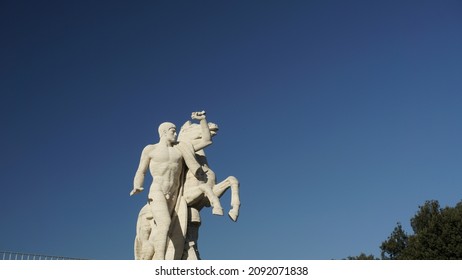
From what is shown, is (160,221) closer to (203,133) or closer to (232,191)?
(232,191)

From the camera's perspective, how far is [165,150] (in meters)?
13.3

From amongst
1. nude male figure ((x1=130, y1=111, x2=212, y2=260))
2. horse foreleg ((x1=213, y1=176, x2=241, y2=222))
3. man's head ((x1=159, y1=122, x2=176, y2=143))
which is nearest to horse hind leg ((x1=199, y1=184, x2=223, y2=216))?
horse foreleg ((x1=213, y1=176, x2=241, y2=222))

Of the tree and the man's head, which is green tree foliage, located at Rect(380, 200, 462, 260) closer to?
the tree

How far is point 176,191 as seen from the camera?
529 inches

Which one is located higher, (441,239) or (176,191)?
(441,239)

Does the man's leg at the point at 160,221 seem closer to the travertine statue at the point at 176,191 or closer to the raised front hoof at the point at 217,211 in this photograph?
the travertine statue at the point at 176,191

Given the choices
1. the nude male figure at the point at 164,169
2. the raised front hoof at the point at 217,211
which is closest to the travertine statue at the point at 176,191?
the nude male figure at the point at 164,169

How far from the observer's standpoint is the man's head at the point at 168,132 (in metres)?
13.4

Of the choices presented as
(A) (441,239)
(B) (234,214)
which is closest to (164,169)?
(B) (234,214)

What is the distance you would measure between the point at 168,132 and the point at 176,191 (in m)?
1.35
